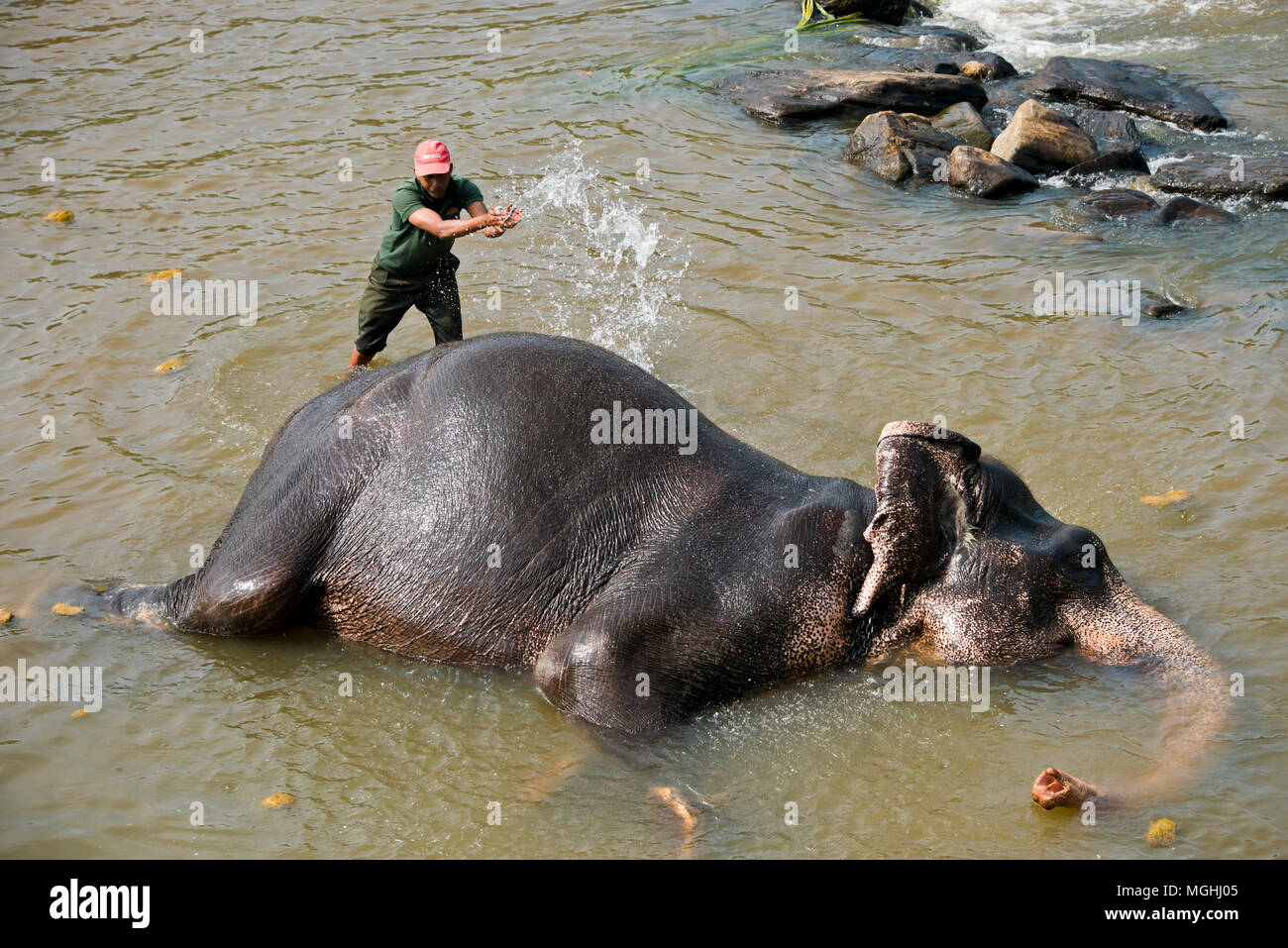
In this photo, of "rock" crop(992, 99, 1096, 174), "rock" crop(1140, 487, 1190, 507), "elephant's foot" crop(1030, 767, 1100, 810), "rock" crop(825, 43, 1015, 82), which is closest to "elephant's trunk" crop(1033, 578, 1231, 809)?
"elephant's foot" crop(1030, 767, 1100, 810)

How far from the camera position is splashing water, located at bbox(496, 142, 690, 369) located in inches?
325

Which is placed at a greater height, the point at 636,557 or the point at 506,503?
the point at 506,503

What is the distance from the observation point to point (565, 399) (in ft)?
15.8

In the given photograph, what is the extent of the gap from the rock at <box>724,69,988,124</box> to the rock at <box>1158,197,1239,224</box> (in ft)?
11.1

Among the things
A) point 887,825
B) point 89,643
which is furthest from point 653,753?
point 89,643

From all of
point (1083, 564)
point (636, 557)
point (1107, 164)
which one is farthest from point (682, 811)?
point (1107, 164)

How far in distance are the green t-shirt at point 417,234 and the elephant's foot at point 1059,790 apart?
4.44m

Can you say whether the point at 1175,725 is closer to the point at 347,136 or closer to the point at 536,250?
the point at 536,250

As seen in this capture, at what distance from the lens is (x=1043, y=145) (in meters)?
11.0

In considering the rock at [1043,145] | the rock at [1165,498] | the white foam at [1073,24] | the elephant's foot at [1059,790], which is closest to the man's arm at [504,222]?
the rock at [1165,498]

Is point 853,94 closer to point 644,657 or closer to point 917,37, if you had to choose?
point 917,37

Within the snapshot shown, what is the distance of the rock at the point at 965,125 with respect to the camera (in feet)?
38.8

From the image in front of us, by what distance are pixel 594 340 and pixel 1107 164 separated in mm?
5298

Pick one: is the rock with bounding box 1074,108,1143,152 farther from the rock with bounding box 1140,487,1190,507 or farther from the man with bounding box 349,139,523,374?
the man with bounding box 349,139,523,374
